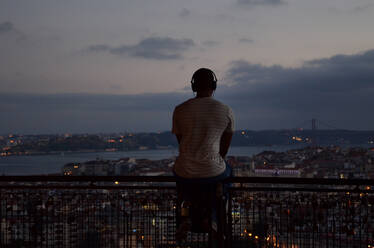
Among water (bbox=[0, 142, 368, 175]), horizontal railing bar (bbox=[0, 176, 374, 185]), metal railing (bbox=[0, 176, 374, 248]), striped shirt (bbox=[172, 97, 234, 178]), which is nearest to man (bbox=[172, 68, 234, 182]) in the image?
striped shirt (bbox=[172, 97, 234, 178])

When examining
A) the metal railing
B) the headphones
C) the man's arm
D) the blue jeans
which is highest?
the headphones

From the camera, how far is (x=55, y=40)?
28125 mm

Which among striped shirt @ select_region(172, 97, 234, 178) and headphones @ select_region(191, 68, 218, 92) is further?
headphones @ select_region(191, 68, 218, 92)

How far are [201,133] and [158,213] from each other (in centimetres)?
150

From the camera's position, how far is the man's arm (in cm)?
236

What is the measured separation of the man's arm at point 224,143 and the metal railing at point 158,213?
1.83 feet

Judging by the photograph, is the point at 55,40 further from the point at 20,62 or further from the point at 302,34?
the point at 302,34

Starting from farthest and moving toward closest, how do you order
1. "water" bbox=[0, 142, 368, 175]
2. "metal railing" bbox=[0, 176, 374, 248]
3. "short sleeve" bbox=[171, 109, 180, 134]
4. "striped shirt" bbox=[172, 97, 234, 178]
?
"water" bbox=[0, 142, 368, 175] → "metal railing" bbox=[0, 176, 374, 248] → "short sleeve" bbox=[171, 109, 180, 134] → "striped shirt" bbox=[172, 97, 234, 178]

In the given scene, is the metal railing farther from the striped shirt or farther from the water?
the water

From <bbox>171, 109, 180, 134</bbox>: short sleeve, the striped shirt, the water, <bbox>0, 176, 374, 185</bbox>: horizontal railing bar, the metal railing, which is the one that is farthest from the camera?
the water

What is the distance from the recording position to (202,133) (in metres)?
2.18

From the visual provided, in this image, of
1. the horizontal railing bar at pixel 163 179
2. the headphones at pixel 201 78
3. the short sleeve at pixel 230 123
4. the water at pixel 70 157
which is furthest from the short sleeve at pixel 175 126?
the water at pixel 70 157

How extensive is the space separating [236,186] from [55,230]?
6.65 ft

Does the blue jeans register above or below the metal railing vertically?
above
